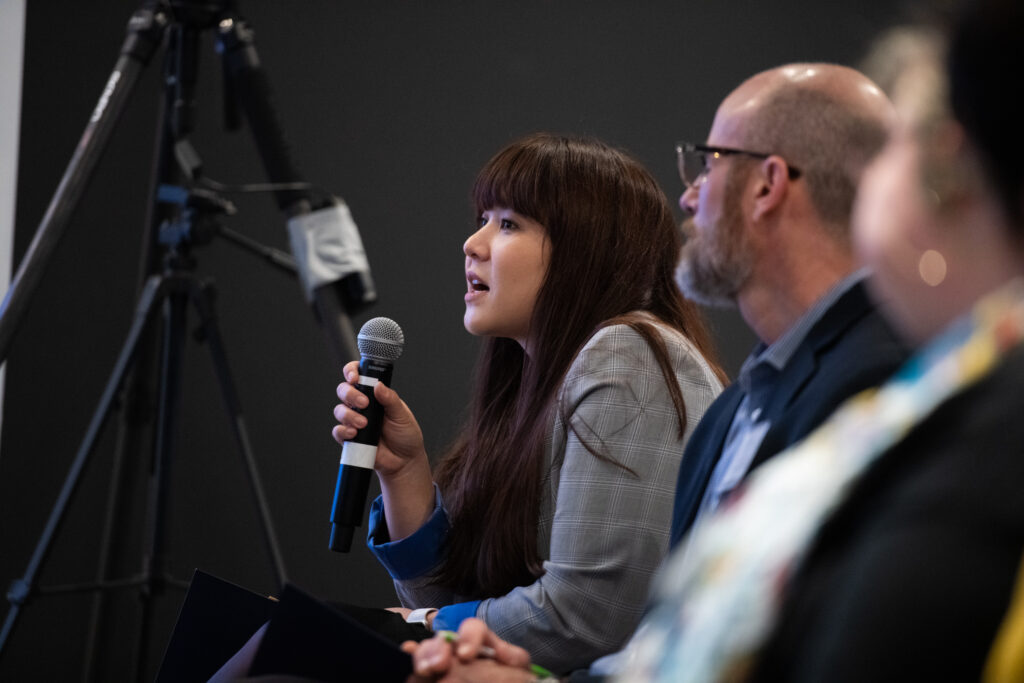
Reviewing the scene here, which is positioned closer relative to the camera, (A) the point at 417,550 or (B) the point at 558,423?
(B) the point at 558,423

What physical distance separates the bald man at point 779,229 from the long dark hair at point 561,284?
42 cm

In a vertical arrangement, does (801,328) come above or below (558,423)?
above

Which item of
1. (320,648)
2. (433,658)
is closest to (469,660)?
(433,658)

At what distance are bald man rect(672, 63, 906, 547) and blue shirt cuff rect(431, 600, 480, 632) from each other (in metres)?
0.43

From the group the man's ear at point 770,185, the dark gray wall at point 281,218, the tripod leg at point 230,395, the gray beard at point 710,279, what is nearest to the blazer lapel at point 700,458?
the gray beard at point 710,279

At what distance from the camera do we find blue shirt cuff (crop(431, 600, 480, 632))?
157 cm

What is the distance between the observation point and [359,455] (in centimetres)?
152

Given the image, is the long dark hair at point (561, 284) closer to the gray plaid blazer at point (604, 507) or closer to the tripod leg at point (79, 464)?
the gray plaid blazer at point (604, 507)

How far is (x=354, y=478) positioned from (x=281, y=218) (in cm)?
171

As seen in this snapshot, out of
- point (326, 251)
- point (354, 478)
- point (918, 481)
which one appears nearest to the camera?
point (918, 481)

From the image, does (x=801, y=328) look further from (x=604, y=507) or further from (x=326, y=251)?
(x=326, y=251)

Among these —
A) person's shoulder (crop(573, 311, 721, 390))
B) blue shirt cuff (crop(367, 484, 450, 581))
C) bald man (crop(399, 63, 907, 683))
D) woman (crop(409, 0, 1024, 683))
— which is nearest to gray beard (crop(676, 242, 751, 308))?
bald man (crop(399, 63, 907, 683))

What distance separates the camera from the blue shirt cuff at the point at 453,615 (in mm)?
1572

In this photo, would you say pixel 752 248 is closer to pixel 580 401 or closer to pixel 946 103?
→ pixel 580 401
